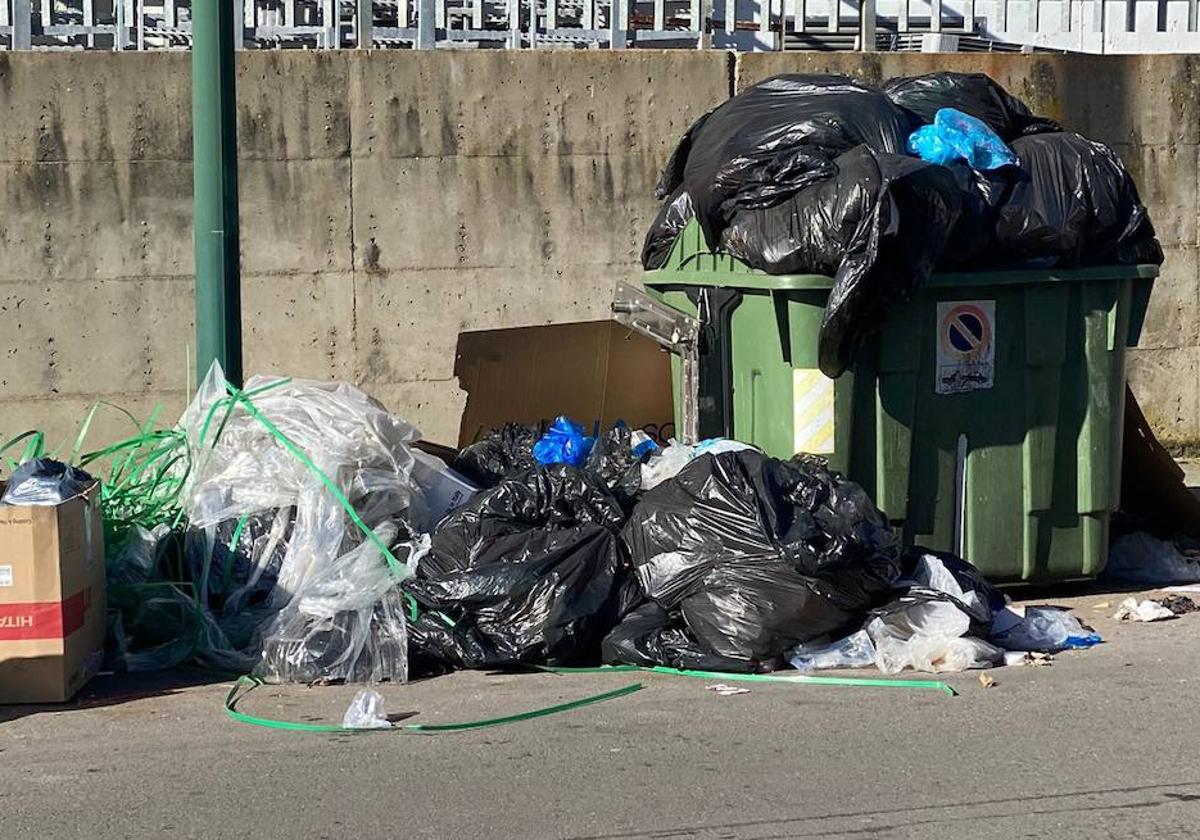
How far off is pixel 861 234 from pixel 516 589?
5.62 feet

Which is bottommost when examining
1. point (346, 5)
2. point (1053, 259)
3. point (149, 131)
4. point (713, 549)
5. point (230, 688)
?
point (230, 688)

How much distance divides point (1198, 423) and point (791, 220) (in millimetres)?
4142

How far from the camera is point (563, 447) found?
670 cm

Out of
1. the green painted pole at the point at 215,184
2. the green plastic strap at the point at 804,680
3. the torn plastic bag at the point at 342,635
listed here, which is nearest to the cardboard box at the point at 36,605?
the torn plastic bag at the point at 342,635

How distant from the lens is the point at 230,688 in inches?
211

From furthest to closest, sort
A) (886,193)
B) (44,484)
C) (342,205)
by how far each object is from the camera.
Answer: (342,205) → (886,193) → (44,484)

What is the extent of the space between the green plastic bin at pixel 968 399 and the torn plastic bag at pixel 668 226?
0.49 metres

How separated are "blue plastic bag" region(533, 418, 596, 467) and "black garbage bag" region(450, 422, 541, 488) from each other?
2.2 inches

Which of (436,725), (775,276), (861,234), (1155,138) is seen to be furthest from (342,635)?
(1155,138)

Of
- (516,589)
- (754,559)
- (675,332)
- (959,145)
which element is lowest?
(516,589)

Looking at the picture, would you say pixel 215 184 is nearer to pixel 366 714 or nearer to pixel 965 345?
pixel 366 714

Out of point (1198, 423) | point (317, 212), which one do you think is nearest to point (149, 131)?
point (317, 212)

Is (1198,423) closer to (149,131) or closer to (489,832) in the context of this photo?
(149,131)

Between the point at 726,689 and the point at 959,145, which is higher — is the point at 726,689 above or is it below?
below
